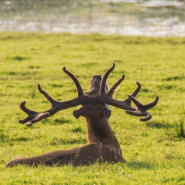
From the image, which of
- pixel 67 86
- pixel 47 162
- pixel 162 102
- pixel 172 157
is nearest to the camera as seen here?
pixel 47 162

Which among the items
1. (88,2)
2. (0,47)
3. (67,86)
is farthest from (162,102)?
(88,2)

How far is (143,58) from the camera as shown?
78.2 ft

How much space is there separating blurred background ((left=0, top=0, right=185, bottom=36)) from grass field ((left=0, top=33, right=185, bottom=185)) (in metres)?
7.21

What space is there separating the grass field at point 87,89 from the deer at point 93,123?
372 millimetres

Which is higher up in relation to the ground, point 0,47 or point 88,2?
point 88,2

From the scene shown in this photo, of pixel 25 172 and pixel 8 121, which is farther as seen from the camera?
pixel 8 121

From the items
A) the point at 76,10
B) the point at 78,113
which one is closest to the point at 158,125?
the point at 78,113

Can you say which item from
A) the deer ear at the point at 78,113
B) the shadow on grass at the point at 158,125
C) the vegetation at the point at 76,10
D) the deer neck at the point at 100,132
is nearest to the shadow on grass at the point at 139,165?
the deer neck at the point at 100,132

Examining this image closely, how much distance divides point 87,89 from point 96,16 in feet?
100

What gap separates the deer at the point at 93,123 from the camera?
8.26m

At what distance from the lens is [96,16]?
47.3m

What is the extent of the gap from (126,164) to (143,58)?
15970 mm

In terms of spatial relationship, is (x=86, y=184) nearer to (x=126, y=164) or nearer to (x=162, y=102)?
(x=126, y=164)

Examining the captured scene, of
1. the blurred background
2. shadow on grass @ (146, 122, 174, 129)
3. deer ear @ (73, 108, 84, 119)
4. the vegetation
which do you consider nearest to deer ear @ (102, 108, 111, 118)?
deer ear @ (73, 108, 84, 119)
